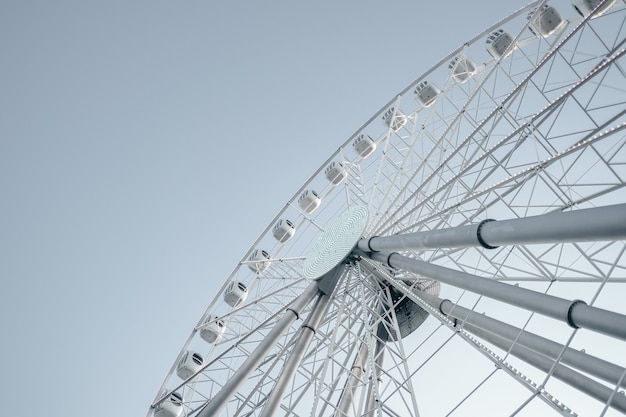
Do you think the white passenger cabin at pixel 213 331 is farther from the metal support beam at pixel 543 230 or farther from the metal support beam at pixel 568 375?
the metal support beam at pixel 543 230

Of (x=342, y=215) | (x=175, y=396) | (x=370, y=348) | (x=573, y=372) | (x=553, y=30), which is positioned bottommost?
(x=175, y=396)

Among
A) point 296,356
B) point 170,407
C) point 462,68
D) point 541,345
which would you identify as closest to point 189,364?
point 170,407

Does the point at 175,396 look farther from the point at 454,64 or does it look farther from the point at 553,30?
the point at 553,30

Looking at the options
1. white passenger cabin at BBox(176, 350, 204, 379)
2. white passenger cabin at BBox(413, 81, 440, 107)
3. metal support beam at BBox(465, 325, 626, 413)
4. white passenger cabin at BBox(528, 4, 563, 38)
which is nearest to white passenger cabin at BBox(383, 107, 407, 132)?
white passenger cabin at BBox(413, 81, 440, 107)

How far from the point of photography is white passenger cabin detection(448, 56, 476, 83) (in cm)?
1711

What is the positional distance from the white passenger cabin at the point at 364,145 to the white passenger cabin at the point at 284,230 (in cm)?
397

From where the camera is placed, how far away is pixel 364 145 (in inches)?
792

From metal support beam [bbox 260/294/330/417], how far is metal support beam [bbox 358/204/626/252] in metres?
4.60

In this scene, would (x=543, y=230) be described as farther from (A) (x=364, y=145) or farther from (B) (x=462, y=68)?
(A) (x=364, y=145)

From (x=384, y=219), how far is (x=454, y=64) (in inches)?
237

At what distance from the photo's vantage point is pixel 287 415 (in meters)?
12.9

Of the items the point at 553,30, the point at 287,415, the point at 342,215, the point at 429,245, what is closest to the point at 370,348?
the point at 287,415

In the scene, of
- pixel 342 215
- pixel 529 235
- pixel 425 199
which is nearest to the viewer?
pixel 529 235

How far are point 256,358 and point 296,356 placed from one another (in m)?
1.05
